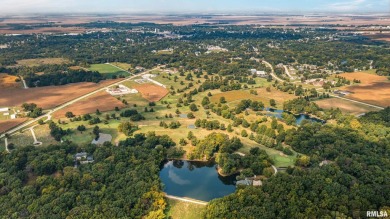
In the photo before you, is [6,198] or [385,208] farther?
[6,198]

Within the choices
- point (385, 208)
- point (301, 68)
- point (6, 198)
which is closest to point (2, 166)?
point (6, 198)

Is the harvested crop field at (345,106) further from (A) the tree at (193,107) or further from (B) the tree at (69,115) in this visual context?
(B) the tree at (69,115)

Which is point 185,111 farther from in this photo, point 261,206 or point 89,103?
point 261,206

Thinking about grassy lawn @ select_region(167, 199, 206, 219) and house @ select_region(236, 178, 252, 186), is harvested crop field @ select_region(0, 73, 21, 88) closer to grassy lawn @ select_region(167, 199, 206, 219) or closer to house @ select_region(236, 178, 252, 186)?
grassy lawn @ select_region(167, 199, 206, 219)

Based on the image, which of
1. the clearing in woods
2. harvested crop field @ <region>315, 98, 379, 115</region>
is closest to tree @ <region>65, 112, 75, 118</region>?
harvested crop field @ <region>315, 98, 379, 115</region>

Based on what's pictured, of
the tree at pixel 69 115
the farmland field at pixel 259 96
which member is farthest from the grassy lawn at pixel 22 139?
the farmland field at pixel 259 96

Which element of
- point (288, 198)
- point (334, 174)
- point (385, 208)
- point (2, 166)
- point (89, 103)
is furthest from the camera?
point (89, 103)

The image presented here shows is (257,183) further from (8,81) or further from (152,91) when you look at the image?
(8,81)

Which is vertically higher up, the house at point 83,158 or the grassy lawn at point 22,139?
the house at point 83,158
